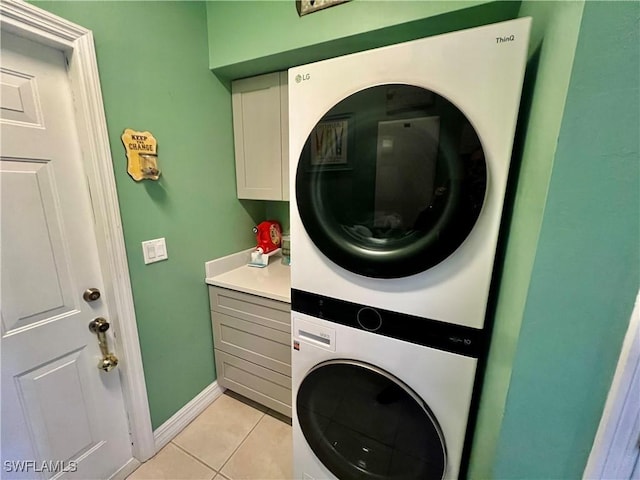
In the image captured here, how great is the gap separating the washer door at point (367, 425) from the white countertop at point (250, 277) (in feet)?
1.52

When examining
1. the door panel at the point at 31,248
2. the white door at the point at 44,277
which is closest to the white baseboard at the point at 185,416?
the white door at the point at 44,277

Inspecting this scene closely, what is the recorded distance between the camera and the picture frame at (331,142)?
2.44 ft

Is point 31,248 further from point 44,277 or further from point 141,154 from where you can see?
point 141,154

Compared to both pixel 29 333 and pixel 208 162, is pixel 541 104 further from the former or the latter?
pixel 29 333

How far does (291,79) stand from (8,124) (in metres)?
0.95

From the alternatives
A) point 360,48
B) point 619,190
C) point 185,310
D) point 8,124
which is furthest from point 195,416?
point 360,48

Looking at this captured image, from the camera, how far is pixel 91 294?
1.06 metres

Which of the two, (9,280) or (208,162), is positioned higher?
(208,162)

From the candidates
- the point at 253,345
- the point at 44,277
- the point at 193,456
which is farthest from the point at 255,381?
the point at 44,277

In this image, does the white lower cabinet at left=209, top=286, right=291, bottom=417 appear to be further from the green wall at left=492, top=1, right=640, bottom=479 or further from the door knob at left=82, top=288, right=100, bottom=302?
the green wall at left=492, top=1, right=640, bottom=479

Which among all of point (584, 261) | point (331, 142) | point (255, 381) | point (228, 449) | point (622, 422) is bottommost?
point (228, 449)

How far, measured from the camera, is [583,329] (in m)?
0.44

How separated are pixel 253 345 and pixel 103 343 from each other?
2.28 ft

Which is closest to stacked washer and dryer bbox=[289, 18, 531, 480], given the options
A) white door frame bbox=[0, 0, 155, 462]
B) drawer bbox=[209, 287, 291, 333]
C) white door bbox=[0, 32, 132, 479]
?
drawer bbox=[209, 287, 291, 333]
